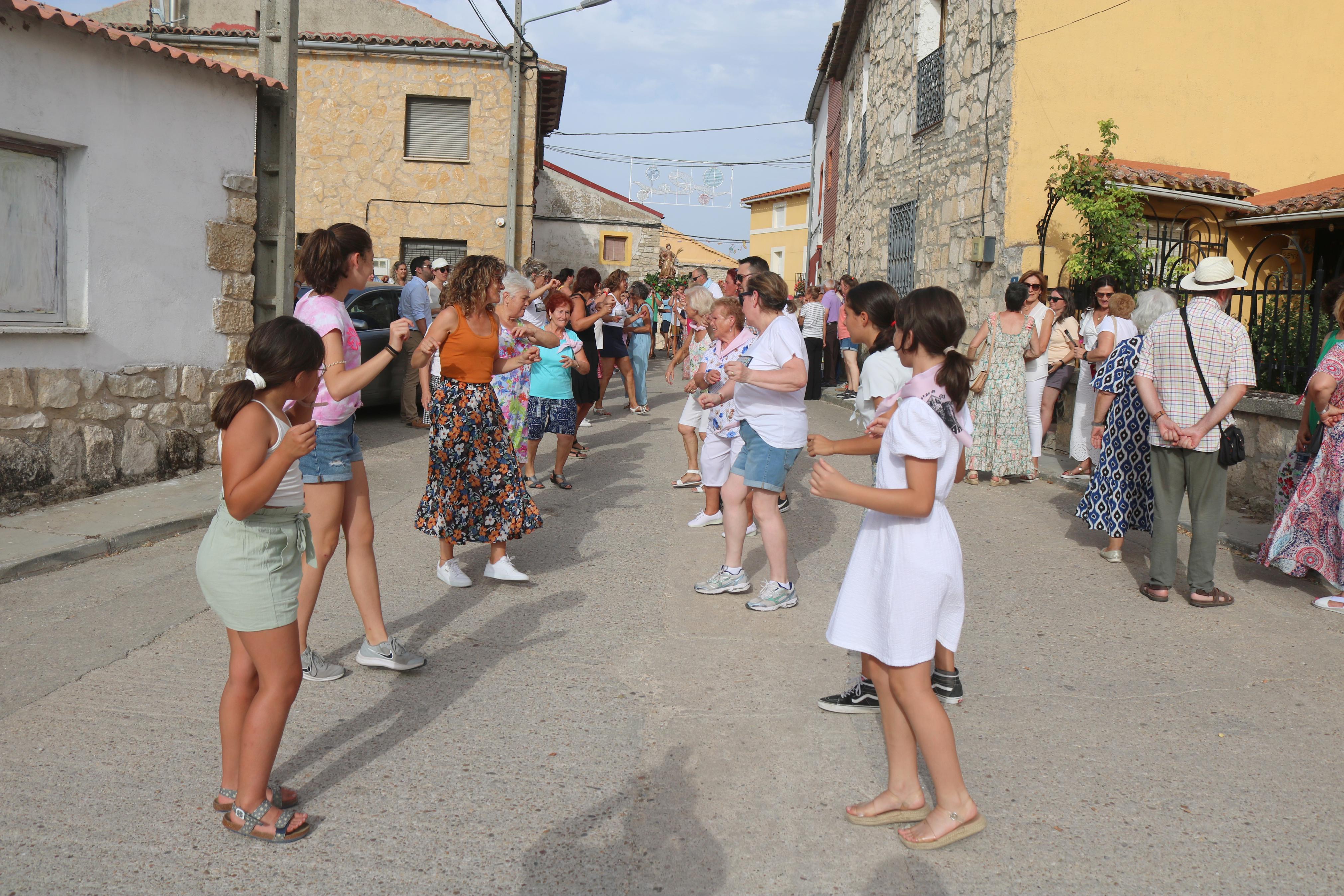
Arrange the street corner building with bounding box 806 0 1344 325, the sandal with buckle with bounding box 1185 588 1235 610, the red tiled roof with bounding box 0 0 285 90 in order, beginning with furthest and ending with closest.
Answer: the street corner building with bounding box 806 0 1344 325 < the red tiled roof with bounding box 0 0 285 90 < the sandal with buckle with bounding box 1185 588 1235 610

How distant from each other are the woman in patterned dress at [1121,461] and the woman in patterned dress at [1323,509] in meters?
0.74

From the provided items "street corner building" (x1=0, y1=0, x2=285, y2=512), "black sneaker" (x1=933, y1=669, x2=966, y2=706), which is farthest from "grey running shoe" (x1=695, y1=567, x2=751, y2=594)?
"street corner building" (x1=0, y1=0, x2=285, y2=512)

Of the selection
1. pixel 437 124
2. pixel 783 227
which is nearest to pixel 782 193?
pixel 783 227

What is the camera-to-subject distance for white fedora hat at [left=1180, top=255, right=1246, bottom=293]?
Answer: 582cm

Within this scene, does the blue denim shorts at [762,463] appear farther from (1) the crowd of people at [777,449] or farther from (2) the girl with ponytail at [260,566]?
(2) the girl with ponytail at [260,566]

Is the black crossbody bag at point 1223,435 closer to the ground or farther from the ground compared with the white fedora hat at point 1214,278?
closer to the ground

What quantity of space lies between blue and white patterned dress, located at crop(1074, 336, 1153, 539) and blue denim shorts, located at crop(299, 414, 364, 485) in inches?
184

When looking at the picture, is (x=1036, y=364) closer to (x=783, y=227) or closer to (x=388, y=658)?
(x=388, y=658)

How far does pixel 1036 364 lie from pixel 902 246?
24.4 ft

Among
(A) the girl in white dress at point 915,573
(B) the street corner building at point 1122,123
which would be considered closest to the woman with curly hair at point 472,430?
(A) the girl in white dress at point 915,573

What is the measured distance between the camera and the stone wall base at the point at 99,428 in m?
7.18

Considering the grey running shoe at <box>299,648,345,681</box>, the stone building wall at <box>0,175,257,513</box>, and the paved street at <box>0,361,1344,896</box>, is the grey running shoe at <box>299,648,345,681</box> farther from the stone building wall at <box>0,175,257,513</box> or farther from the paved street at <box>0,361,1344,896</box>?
the stone building wall at <box>0,175,257,513</box>

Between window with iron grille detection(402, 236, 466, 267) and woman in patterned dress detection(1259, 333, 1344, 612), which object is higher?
window with iron grille detection(402, 236, 466, 267)

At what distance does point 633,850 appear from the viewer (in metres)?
3.04
